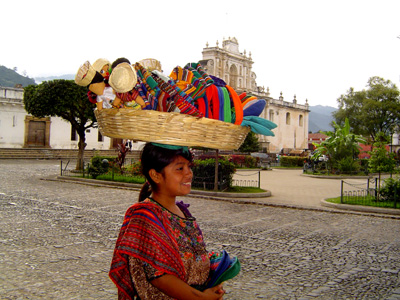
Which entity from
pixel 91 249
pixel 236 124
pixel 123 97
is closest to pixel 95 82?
pixel 123 97

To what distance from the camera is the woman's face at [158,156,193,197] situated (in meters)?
2.25

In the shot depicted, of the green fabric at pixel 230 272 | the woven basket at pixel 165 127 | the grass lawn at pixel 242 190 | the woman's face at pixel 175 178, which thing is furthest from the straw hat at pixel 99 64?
the grass lawn at pixel 242 190

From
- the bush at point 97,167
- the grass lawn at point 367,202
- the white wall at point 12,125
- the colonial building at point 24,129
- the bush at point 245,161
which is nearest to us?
the grass lawn at point 367,202

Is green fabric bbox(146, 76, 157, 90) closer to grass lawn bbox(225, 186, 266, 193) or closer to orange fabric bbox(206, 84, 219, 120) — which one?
orange fabric bbox(206, 84, 219, 120)

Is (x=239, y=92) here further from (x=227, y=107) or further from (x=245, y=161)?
(x=227, y=107)

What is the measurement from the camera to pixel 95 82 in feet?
7.37

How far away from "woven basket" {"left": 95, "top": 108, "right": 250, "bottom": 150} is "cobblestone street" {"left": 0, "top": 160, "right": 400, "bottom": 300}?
109 inches

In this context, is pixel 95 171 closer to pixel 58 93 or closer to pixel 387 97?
pixel 58 93

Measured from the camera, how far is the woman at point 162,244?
1993 millimetres

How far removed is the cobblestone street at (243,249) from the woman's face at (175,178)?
8.59ft

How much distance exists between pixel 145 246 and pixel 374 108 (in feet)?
177

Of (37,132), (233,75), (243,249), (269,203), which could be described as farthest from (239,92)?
(243,249)

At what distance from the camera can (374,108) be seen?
168 ft

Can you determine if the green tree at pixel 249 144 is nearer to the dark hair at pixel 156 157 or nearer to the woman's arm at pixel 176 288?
the dark hair at pixel 156 157
